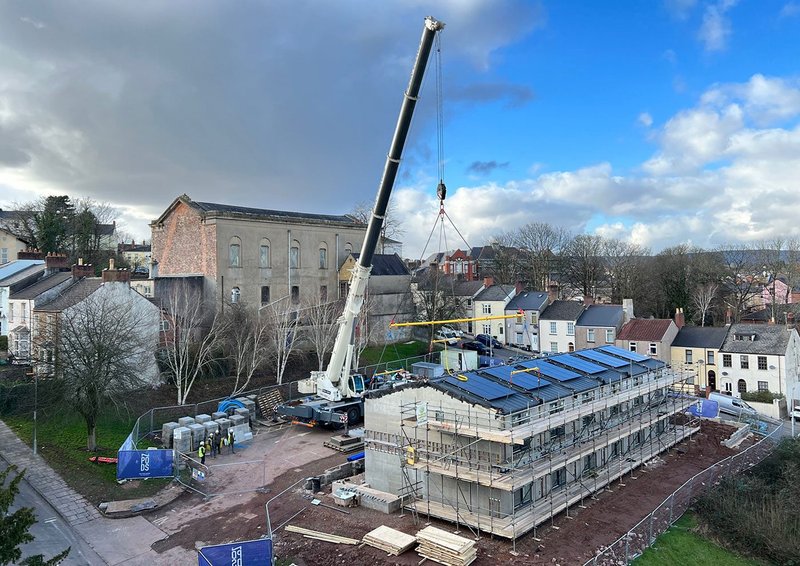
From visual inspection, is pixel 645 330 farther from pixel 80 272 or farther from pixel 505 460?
pixel 80 272

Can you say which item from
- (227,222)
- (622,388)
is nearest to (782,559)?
(622,388)

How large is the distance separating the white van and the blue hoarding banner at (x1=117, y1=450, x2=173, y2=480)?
35624 mm

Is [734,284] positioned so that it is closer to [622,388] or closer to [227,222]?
[622,388]

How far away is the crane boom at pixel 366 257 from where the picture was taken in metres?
21.2

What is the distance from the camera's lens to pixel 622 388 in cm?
2459

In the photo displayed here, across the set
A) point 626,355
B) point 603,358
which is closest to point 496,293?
point 626,355

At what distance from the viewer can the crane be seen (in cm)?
2162

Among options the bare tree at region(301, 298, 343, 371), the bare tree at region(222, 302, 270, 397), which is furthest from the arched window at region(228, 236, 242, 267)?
the bare tree at region(222, 302, 270, 397)

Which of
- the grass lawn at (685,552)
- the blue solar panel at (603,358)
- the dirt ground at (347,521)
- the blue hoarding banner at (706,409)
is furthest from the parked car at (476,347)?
the grass lawn at (685,552)

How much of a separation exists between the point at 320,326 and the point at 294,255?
11409 millimetres

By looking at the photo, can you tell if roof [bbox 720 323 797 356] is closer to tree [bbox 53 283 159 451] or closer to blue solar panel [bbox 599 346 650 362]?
blue solar panel [bbox 599 346 650 362]

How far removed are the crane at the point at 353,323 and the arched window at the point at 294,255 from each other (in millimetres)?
18156

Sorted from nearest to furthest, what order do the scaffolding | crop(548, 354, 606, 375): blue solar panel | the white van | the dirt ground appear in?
the dirt ground → the scaffolding → crop(548, 354, 606, 375): blue solar panel → the white van

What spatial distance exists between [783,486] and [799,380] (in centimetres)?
2583
